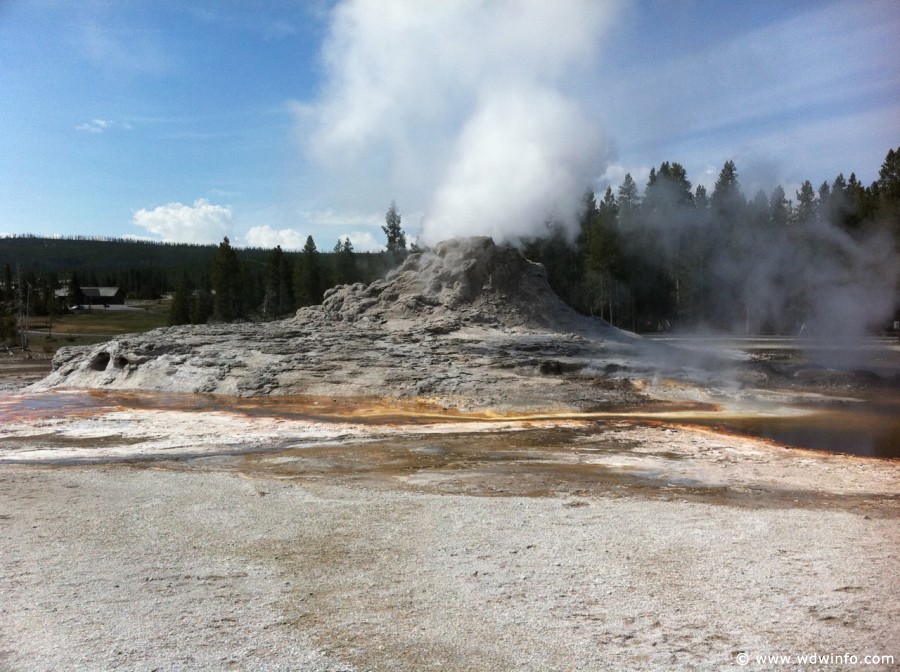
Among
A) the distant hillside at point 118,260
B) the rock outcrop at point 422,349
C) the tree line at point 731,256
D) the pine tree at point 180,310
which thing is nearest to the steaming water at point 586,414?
the rock outcrop at point 422,349

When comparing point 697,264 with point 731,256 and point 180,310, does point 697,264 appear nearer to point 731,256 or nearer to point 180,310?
point 731,256

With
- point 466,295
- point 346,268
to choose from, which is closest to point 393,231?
point 346,268

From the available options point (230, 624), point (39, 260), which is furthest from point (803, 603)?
point (39, 260)

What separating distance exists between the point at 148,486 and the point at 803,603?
640 centimetres

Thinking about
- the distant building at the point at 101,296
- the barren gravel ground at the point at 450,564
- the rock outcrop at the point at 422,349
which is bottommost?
the barren gravel ground at the point at 450,564

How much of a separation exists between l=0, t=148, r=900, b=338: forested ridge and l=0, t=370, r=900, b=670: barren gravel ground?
1929 centimetres

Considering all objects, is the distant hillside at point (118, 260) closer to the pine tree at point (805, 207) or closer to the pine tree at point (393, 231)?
the pine tree at point (393, 231)

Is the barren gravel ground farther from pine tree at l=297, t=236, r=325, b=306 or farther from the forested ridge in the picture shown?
pine tree at l=297, t=236, r=325, b=306

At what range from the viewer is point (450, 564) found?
15.8 feet

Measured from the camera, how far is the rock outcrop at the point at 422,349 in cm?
1608

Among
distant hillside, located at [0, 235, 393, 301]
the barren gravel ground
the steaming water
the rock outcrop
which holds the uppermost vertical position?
distant hillside, located at [0, 235, 393, 301]

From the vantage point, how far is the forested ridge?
25408 mm

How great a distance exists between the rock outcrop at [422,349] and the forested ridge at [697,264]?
536 cm

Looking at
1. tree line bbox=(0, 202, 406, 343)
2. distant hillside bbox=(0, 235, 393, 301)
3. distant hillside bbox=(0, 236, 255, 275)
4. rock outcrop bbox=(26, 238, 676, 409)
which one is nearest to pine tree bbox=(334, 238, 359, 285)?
tree line bbox=(0, 202, 406, 343)
